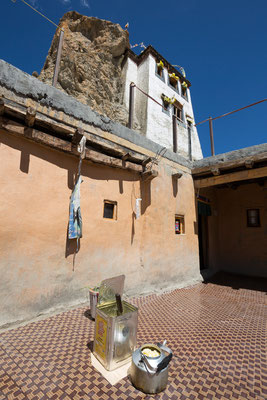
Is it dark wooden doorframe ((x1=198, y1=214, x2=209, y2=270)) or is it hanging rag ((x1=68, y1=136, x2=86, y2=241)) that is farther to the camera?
dark wooden doorframe ((x1=198, y1=214, x2=209, y2=270))

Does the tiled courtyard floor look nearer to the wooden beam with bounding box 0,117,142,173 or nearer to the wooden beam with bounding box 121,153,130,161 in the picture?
the wooden beam with bounding box 0,117,142,173

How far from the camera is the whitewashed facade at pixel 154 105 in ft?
54.3

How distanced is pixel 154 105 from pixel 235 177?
495 inches

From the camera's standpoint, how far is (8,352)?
2.82m

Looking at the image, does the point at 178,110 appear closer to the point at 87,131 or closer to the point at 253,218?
the point at 253,218

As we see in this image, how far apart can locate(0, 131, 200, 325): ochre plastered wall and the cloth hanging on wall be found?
0.14m

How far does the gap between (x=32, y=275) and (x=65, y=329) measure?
1.20m

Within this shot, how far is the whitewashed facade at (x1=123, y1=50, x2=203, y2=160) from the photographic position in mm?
16562

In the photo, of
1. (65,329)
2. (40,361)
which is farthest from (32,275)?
(40,361)

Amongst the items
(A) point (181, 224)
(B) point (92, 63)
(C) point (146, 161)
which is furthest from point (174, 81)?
(A) point (181, 224)

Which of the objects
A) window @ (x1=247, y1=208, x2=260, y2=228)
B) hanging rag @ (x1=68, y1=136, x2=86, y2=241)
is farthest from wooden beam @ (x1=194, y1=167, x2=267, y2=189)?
hanging rag @ (x1=68, y1=136, x2=86, y2=241)

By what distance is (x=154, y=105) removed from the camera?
670 inches

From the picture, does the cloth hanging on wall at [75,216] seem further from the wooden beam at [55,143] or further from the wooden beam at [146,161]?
the wooden beam at [146,161]

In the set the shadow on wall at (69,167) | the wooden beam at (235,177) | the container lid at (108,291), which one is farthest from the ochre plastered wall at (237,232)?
the container lid at (108,291)
